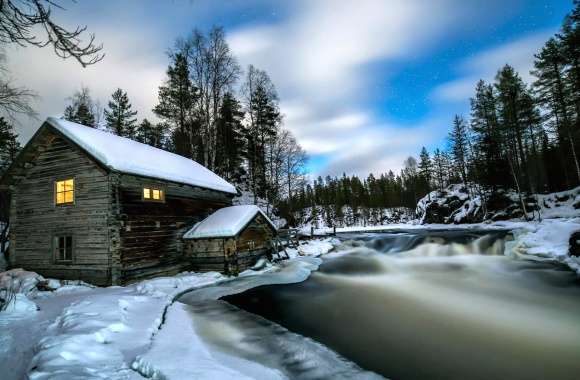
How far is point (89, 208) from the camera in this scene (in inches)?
473

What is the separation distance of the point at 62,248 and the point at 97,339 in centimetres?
995

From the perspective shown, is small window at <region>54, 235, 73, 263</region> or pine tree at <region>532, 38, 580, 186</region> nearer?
small window at <region>54, 235, 73, 263</region>

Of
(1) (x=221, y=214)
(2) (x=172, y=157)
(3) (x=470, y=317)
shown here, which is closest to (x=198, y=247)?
(1) (x=221, y=214)

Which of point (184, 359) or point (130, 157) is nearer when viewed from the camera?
point (184, 359)

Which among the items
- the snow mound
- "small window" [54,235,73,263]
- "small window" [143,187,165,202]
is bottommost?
the snow mound

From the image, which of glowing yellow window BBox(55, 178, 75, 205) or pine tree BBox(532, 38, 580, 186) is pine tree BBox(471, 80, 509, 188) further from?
glowing yellow window BBox(55, 178, 75, 205)

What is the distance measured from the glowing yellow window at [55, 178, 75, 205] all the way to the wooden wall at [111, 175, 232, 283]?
2.32 meters

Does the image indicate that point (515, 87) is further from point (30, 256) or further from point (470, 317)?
point (30, 256)

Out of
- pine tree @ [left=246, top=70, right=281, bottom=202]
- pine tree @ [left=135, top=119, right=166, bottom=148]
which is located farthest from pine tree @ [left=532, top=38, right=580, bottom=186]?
pine tree @ [left=135, top=119, right=166, bottom=148]

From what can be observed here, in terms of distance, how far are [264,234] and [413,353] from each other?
12.4 meters

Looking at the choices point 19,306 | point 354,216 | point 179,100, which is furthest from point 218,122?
point 354,216

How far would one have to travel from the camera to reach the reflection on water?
5.54 metres

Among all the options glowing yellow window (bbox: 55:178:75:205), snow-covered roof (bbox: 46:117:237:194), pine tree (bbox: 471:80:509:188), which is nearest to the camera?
snow-covered roof (bbox: 46:117:237:194)

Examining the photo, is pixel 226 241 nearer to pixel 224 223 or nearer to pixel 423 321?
pixel 224 223
